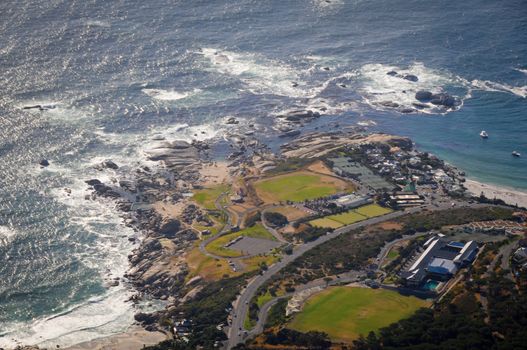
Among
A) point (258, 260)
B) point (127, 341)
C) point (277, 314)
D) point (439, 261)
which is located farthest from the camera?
point (258, 260)

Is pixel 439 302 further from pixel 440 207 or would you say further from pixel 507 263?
pixel 440 207

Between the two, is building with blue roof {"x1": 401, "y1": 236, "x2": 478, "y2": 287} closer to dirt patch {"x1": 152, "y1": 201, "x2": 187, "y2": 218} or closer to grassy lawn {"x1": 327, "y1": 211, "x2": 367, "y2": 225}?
grassy lawn {"x1": 327, "y1": 211, "x2": 367, "y2": 225}

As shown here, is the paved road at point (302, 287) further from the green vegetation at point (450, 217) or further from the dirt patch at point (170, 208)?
the dirt patch at point (170, 208)

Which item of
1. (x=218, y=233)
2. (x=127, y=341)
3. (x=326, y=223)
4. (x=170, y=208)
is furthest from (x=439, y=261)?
(x=170, y=208)

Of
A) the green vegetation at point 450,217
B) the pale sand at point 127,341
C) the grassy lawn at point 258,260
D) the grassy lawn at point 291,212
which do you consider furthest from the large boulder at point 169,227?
the green vegetation at point 450,217

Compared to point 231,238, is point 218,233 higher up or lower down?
lower down

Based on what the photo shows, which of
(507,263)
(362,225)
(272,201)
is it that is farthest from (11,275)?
(507,263)

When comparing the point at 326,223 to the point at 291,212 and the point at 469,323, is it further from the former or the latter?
the point at 469,323
